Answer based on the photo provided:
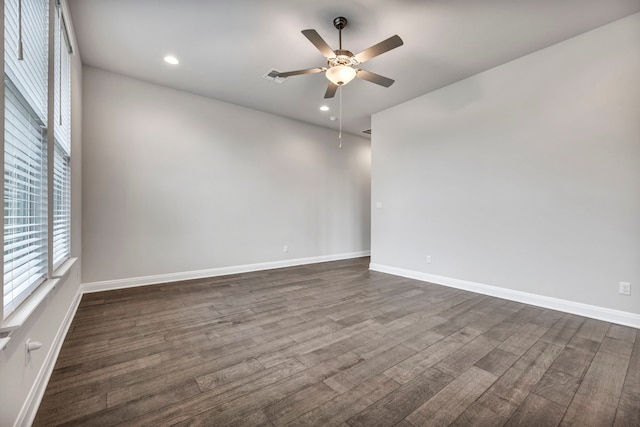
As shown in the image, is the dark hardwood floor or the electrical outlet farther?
the electrical outlet

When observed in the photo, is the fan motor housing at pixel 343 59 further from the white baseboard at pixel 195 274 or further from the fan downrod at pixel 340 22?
the white baseboard at pixel 195 274

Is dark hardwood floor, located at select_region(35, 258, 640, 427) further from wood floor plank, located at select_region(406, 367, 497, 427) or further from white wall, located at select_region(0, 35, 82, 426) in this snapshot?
white wall, located at select_region(0, 35, 82, 426)

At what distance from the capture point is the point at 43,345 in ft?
5.62

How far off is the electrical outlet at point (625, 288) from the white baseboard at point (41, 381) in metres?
4.55

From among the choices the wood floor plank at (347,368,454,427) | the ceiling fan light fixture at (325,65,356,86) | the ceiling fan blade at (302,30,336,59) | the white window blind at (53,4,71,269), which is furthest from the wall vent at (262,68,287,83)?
the wood floor plank at (347,368,454,427)

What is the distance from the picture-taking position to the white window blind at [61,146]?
217 centimetres

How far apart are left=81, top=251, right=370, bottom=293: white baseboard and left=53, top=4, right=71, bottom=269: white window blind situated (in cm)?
112

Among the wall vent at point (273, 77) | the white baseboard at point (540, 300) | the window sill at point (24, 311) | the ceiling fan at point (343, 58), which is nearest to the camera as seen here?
the window sill at point (24, 311)

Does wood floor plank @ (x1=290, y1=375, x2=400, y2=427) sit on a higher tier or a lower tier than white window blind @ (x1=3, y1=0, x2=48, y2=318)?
lower

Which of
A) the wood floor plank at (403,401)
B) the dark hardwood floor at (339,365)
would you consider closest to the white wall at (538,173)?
the dark hardwood floor at (339,365)

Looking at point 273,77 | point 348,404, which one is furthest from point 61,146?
point 348,404

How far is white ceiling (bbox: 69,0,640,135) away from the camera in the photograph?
2.45m

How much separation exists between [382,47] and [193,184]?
3339 mm

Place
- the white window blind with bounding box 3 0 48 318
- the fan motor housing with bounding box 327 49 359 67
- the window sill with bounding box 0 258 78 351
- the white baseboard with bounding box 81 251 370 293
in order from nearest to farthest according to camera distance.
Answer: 1. the window sill with bounding box 0 258 78 351
2. the white window blind with bounding box 3 0 48 318
3. the fan motor housing with bounding box 327 49 359 67
4. the white baseboard with bounding box 81 251 370 293
